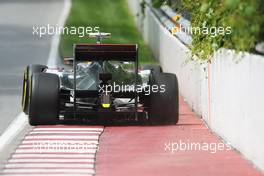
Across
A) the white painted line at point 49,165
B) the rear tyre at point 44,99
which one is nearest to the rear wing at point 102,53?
the rear tyre at point 44,99

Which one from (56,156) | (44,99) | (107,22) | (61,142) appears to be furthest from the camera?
(107,22)

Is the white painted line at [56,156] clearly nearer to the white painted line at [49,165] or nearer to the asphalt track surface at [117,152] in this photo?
the asphalt track surface at [117,152]

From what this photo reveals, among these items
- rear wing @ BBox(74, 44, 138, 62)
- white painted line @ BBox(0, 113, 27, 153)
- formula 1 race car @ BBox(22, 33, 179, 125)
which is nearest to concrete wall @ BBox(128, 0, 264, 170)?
formula 1 race car @ BBox(22, 33, 179, 125)

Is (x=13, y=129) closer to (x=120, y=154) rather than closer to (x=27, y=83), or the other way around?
(x=27, y=83)

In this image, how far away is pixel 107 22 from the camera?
47.1 m

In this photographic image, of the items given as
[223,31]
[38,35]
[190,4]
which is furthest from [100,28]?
[223,31]

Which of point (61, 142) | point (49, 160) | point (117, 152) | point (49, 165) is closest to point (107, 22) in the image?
point (61, 142)

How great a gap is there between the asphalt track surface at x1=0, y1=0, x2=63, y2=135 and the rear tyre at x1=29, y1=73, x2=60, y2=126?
23.5 inches

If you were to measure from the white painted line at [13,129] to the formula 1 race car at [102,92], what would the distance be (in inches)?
12.2

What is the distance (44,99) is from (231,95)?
3.67 metres

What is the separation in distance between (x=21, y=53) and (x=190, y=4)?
16.6 m

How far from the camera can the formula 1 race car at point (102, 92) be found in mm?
19250

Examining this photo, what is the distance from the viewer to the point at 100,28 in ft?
144

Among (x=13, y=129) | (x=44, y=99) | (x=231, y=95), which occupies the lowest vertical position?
(x=13, y=129)
